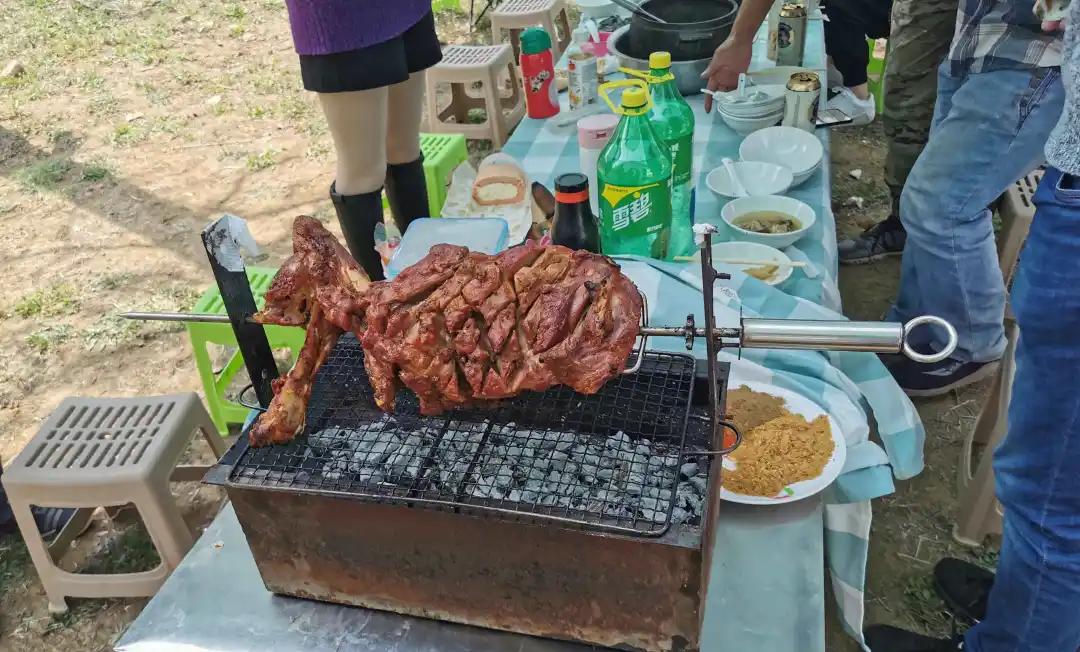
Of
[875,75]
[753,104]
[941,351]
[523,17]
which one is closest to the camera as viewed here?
[941,351]

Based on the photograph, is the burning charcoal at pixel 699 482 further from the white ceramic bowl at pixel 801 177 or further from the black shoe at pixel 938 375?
the black shoe at pixel 938 375

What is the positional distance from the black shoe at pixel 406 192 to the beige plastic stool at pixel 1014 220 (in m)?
2.91

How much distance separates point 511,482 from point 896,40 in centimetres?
380

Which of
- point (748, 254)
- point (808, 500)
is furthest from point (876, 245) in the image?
point (808, 500)

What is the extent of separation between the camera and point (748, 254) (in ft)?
8.60

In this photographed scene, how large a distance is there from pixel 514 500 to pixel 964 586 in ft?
6.97

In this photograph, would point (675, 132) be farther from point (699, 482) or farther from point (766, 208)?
point (699, 482)

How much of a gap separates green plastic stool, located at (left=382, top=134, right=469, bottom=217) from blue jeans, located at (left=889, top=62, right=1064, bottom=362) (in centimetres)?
244

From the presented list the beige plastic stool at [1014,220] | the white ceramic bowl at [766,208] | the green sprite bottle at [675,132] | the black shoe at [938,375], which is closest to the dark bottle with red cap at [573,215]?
the green sprite bottle at [675,132]

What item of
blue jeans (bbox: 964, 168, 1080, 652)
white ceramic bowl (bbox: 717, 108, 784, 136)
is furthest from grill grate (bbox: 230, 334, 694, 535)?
white ceramic bowl (bbox: 717, 108, 784, 136)

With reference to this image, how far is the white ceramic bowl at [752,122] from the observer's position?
339 cm

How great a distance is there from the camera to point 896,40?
13.4 feet

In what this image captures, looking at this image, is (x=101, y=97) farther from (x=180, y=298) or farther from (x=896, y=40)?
(x=896, y=40)

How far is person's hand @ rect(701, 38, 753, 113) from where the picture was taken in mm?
3334
